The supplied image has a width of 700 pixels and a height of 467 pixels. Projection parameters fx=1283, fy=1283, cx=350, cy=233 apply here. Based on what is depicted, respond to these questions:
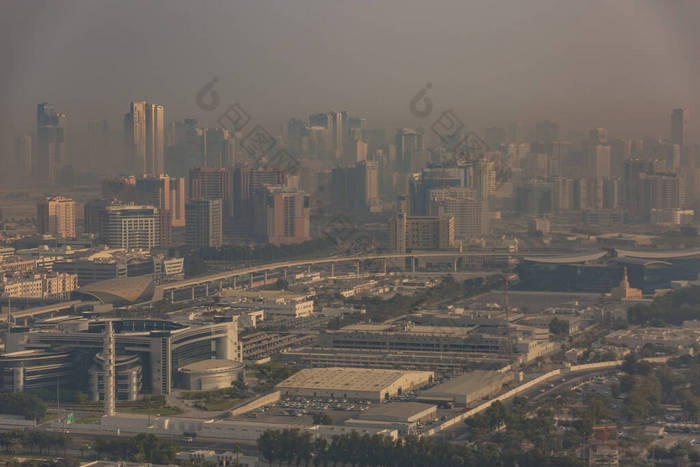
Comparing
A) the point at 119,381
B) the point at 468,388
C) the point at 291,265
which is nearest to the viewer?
the point at 468,388

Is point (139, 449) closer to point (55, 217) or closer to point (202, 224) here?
point (202, 224)

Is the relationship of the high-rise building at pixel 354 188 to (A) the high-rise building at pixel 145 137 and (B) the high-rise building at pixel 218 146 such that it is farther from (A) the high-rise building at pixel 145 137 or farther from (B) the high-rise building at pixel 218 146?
(A) the high-rise building at pixel 145 137

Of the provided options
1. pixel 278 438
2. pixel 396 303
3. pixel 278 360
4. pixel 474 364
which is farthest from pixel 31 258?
pixel 278 438

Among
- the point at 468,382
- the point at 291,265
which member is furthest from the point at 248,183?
the point at 468,382

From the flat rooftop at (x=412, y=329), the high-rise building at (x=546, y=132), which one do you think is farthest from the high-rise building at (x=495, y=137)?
the flat rooftop at (x=412, y=329)

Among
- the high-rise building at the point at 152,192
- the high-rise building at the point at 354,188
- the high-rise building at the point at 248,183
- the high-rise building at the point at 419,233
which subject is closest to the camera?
the high-rise building at the point at 419,233

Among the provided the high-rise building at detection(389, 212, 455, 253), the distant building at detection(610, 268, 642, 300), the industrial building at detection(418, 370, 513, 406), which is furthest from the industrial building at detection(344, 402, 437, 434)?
the high-rise building at detection(389, 212, 455, 253)
